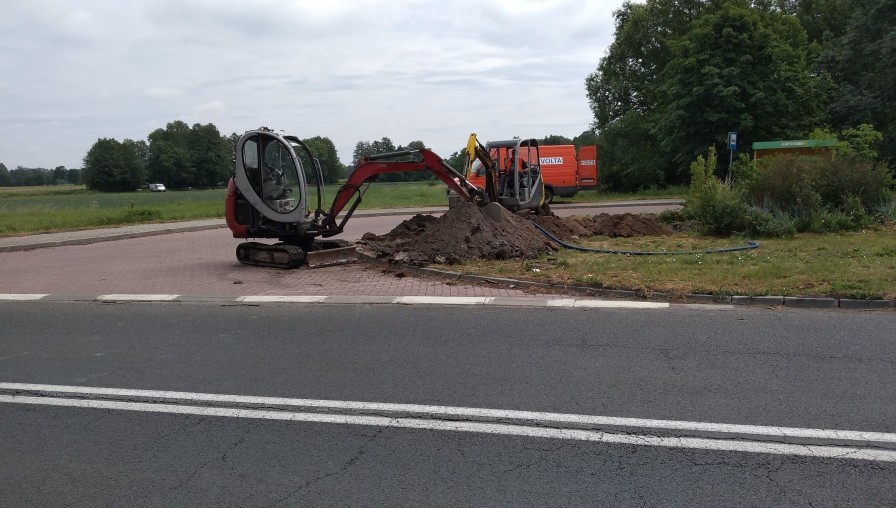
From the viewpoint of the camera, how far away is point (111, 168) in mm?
88688

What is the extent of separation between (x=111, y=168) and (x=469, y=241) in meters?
87.7

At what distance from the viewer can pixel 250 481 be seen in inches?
162

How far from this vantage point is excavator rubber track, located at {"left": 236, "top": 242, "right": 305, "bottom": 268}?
43.1ft

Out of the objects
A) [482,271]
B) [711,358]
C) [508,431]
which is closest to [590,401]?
[508,431]

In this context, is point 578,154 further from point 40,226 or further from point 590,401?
point 590,401

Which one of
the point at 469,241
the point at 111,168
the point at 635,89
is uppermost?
the point at 635,89

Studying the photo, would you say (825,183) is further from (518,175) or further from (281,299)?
(281,299)

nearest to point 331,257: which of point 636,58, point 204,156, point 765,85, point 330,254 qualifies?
point 330,254

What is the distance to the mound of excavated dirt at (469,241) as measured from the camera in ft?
42.4

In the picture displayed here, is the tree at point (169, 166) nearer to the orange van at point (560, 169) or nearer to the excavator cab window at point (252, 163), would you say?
the orange van at point (560, 169)

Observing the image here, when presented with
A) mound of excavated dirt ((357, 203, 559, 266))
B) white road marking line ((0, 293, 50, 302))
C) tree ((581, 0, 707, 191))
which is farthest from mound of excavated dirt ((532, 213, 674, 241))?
tree ((581, 0, 707, 191))

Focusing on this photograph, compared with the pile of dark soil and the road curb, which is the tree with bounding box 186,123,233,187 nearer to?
the pile of dark soil

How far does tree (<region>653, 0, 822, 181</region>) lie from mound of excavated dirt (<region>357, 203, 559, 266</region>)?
25642 mm

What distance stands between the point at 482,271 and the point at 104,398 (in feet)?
22.6
